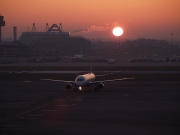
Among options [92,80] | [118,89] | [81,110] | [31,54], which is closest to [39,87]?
[92,80]

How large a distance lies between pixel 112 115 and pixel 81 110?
4531mm

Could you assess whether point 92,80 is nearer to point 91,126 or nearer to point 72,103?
point 72,103

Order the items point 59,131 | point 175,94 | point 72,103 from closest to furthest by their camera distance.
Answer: point 59,131 → point 72,103 → point 175,94

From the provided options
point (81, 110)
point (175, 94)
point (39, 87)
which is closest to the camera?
point (81, 110)

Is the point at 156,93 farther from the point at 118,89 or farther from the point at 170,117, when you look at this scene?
the point at 170,117

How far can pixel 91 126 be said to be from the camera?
32.5 m

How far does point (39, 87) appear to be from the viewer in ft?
215

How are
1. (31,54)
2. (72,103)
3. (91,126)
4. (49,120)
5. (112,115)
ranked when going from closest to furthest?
1. (91,126)
2. (49,120)
3. (112,115)
4. (72,103)
5. (31,54)

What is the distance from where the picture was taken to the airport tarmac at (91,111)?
31.3m

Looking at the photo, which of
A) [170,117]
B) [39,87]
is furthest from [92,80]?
[170,117]

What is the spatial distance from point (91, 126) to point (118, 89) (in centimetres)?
2898

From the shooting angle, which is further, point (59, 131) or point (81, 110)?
point (81, 110)

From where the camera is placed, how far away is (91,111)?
40.3 metres

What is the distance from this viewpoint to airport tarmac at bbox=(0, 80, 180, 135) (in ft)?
103
